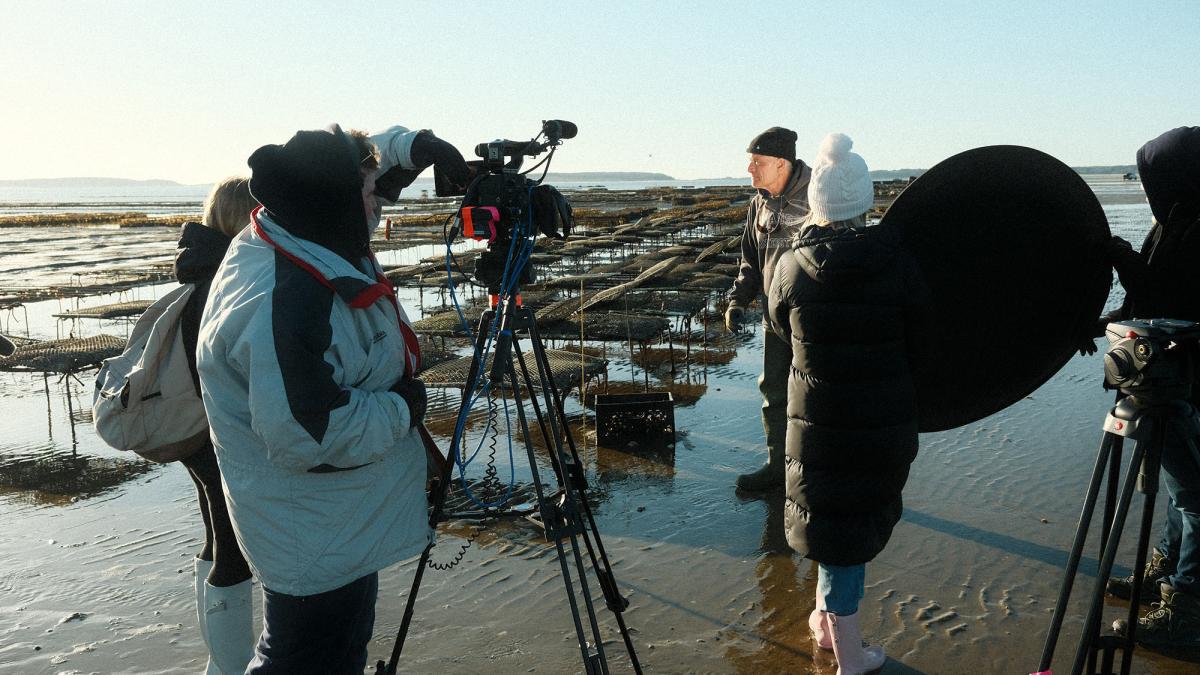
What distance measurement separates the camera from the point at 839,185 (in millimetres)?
3031

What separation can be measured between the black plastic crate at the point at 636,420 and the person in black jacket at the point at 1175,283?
3778mm

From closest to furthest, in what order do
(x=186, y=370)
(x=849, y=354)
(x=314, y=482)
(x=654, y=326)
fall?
(x=314, y=482), (x=186, y=370), (x=849, y=354), (x=654, y=326)

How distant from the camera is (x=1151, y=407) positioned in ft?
7.81

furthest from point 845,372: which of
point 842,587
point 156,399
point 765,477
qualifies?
point 765,477

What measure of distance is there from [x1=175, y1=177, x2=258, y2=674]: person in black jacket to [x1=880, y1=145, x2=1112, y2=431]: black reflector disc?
249cm

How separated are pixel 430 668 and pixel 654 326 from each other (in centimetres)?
576

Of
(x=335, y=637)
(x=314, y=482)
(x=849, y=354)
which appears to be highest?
(x=849, y=354)

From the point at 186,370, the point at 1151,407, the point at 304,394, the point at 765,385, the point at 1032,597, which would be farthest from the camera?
the point at 765,385

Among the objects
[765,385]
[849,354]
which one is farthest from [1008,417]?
[849,354]

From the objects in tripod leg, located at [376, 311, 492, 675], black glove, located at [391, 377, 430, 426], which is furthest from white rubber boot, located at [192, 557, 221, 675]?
black glove, located at [391, 377, 430, 426]

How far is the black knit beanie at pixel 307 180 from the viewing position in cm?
214

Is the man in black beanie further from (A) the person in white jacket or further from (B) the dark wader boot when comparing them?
(A) the person in white jacket

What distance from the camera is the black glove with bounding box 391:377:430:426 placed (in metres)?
2.30

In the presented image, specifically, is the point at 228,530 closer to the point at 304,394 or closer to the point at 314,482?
the point at 314,482
